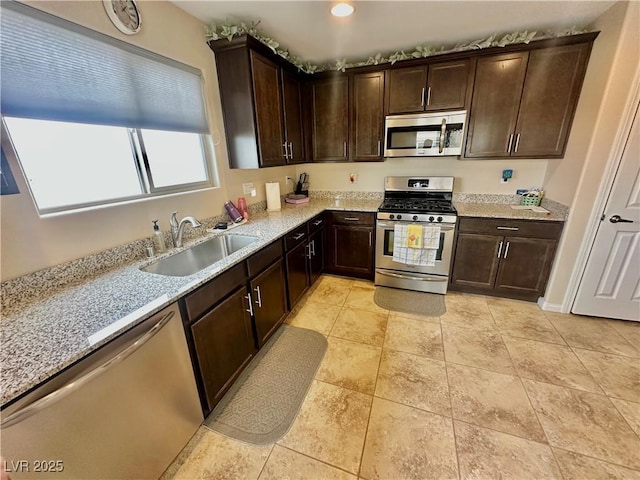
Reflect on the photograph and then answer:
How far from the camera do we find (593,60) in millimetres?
2088

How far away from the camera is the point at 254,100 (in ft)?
7.11

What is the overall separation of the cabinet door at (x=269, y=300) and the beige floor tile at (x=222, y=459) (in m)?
0.65

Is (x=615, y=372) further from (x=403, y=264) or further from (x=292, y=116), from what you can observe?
→ (x=292, y=116)

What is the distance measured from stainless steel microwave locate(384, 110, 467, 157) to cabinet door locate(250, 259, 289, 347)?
1.83 m

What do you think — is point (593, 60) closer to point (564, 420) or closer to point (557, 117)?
point (557, 117)

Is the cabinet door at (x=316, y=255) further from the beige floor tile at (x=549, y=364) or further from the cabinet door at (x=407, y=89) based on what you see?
the beige floor tile at (x=549, y=364)

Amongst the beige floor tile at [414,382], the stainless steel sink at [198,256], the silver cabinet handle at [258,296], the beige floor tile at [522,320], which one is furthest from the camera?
the beige floor tile at [522,320]

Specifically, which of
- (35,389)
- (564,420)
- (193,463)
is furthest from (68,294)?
(564,420)

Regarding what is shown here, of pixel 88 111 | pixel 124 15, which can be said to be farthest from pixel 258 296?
pixel 124 15

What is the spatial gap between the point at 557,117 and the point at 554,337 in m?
1.95

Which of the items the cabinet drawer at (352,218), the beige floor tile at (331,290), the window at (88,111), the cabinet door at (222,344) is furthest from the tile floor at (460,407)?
the window at (88,111)

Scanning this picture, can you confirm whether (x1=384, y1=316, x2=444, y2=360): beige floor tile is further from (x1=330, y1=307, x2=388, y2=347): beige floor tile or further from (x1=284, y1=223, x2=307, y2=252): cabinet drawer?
(x1=284, y1=223, x2=307, y2=252): cabinet drawer

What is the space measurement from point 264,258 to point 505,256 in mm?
2359

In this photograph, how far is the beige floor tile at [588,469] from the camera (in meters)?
1.23
